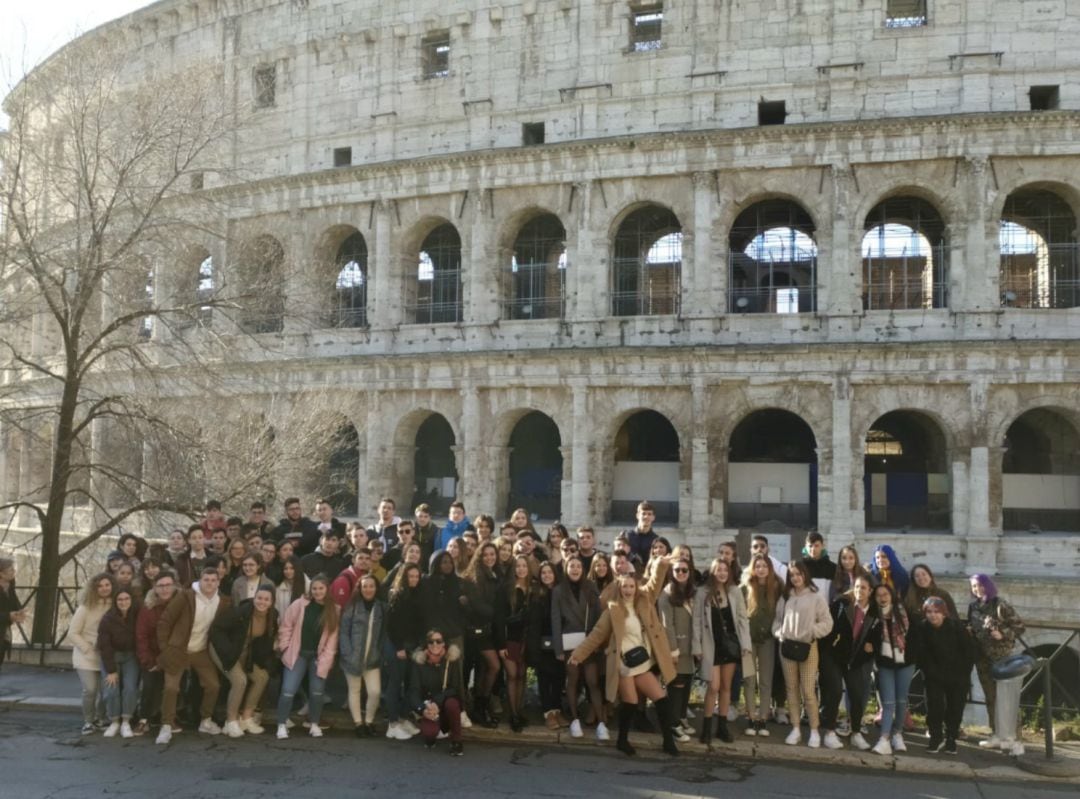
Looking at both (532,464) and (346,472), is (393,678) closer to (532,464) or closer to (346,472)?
(346,472)

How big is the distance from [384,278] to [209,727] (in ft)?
55.0

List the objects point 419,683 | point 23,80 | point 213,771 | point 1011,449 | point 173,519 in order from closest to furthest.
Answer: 1. point 213,771
2. point 419,683
3. point 23,80
4. point 173,519
5. point 1011,449

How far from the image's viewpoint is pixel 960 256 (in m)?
21.7

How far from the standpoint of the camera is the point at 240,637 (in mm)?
9883

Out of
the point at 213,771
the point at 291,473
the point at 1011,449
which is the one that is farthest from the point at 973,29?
the point at 213,771

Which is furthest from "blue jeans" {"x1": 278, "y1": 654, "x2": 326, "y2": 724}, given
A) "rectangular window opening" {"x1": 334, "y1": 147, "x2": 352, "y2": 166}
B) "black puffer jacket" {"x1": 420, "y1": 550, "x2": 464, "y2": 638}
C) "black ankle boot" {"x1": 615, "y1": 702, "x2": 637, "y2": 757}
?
"rectangular window opening" {"x1": 334, "y1": 147, "x2": 352, "y2": 166}

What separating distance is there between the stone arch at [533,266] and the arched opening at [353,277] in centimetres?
446

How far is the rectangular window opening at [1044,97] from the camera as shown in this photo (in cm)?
2169

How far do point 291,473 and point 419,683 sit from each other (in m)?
11.3

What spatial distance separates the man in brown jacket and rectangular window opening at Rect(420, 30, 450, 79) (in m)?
18.9

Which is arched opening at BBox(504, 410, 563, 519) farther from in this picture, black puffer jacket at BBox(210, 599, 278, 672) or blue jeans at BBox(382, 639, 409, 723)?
black puffer jacket at BBox(210, 599, 278, 672)

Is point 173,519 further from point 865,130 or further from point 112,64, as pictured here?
point 865,130

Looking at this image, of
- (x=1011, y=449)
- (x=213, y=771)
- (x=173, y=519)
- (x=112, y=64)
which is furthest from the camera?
(x=1011, y=449)

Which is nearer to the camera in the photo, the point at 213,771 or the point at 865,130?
the point at 213,771
